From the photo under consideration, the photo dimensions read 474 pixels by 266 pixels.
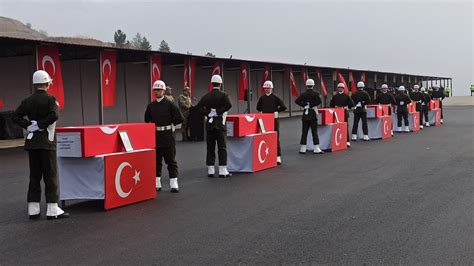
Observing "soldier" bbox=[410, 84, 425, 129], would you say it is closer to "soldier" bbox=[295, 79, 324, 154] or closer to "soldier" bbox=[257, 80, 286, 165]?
"soldier" bbox=[295, 79, 324, 154]

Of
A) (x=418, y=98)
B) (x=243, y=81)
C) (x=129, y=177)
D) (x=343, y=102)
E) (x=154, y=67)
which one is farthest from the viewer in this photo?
(x=243, y=81)

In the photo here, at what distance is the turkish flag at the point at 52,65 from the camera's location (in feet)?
57.4

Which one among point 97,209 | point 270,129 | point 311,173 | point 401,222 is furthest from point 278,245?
point 270,129

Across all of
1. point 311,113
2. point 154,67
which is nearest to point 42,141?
point 311,113

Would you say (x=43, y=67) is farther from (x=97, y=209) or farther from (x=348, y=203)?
(x=348, y=203)

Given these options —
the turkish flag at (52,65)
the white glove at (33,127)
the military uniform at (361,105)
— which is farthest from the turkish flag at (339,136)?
the white glove at (33,127)

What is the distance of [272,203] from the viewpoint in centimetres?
805

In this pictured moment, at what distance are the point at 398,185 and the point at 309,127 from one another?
601cm

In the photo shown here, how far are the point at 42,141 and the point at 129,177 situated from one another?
1.50 m

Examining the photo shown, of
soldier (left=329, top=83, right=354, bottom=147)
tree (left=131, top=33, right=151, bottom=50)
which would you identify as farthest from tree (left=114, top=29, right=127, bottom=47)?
soldier (left=329, top=83, right=354, bottom=147)

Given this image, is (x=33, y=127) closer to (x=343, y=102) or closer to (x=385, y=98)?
(x=343, y=102)

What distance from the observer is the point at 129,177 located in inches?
319

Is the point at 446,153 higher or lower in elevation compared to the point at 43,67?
lower

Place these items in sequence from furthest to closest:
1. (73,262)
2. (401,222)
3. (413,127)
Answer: (413,127)
(401,222)
(73,262)
